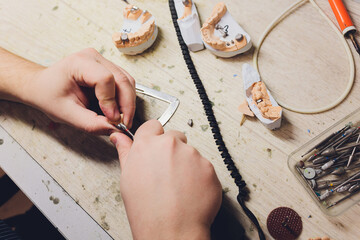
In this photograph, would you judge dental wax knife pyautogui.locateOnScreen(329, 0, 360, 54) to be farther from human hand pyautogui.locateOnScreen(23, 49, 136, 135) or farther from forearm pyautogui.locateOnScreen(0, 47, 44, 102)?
forearm pyautogui.locateOnScreen(0, 47, 44, 102)

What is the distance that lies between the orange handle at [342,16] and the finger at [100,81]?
2.27ft

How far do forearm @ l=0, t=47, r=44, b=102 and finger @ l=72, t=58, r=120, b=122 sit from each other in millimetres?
187

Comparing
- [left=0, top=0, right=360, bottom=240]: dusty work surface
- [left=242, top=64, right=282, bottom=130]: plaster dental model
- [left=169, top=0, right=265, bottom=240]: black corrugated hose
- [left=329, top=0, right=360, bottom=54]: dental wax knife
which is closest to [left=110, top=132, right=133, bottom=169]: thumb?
[left=0, top=0, right=360, bottom=240]: dusty work surface

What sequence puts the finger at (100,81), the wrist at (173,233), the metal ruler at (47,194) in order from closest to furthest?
1. the wrist at (173,233)
2. the finger at (100,81)
3. the metal ruler at (47,194)

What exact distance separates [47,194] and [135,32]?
1.83 feet

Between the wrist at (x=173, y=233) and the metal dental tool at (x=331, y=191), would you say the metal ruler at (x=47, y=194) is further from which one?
the metal dental tool at (x=331, y=191)

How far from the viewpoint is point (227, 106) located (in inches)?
34.2

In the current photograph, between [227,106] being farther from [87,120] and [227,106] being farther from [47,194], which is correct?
[47,194]

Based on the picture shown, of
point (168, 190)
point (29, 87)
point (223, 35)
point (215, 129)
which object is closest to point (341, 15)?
point (223, 35)

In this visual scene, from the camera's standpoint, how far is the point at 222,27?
2.95 ft

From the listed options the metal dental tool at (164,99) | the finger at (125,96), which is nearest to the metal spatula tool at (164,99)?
the metal dental tool at (164,99)

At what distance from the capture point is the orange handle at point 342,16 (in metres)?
0.85

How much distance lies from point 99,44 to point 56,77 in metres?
0.25

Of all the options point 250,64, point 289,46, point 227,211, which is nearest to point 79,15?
point 250,64
